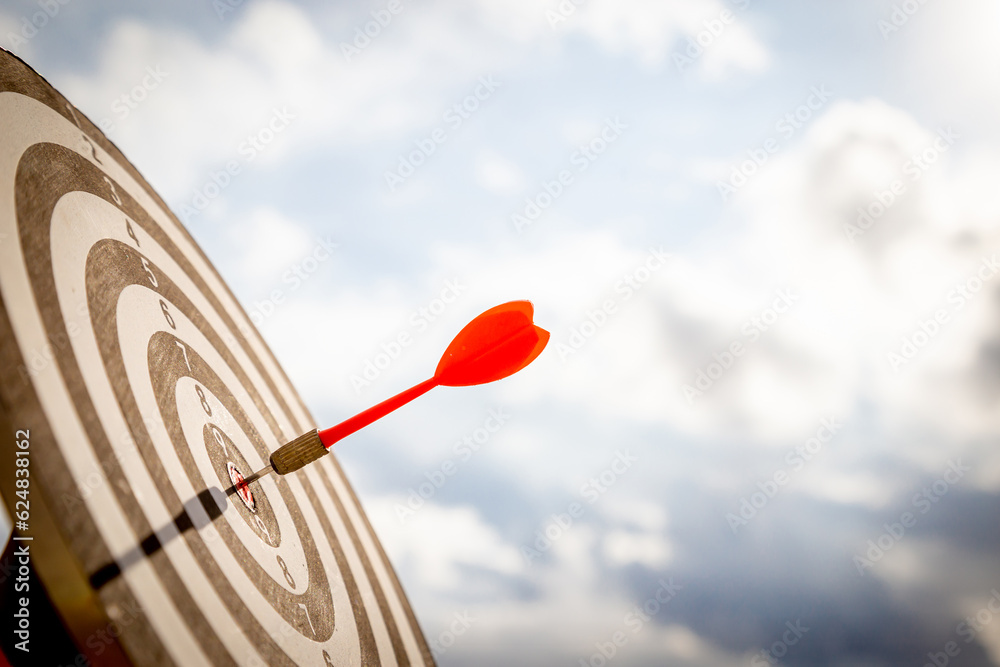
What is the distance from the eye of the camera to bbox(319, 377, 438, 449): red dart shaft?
1498 millimetres

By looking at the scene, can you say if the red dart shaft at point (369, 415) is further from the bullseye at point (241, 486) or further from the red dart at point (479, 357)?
the bullseye at point (241, 486)

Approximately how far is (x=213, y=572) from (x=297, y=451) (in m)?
0.34

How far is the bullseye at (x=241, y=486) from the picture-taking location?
1.58m

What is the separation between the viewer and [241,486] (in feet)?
5.23

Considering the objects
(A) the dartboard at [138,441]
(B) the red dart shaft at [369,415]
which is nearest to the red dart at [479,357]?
(B) the red dart shaft at [369,415]

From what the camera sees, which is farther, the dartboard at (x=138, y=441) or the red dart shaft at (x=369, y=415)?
the red dart shaft at (x=369, y=415)

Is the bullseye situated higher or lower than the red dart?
higher

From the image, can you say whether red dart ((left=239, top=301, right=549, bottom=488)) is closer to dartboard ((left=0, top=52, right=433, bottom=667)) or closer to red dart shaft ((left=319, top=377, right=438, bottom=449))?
red dart shaft ((left=319, top=377, right=438, bottom=449))

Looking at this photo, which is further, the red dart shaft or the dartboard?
the red dart shaft

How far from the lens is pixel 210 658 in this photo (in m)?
1.05

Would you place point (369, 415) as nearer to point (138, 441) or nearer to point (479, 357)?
point (479, 357)

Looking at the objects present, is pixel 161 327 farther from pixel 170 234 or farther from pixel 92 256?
pixel 170 234

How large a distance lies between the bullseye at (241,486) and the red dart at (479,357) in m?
0.01

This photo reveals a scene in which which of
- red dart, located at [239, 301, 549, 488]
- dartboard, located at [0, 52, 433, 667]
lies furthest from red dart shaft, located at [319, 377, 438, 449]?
dartboard, located at [0, 52, 433, 667]
